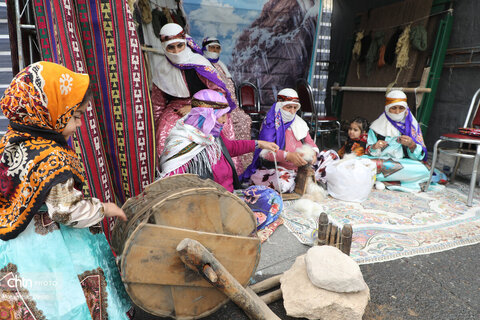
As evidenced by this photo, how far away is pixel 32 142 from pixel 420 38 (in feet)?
20.4

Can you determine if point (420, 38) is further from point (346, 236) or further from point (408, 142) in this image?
point (346, 236)

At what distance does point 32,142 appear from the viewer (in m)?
1.19

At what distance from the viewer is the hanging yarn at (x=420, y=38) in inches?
210

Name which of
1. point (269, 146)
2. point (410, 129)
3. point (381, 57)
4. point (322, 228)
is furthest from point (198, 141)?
point (381, 57)

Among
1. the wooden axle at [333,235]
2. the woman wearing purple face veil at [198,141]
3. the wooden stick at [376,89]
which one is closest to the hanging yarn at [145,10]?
the woman wearing purple face veil at [198,141]

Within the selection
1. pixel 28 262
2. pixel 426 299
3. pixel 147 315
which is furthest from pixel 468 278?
pixel 28 262

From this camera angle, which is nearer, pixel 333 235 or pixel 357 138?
pixel 333 235

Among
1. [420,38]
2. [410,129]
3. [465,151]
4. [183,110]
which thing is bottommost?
[465,151]

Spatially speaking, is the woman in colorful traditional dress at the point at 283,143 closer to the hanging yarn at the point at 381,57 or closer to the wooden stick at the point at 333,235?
the wooden stick at the point at 333,235

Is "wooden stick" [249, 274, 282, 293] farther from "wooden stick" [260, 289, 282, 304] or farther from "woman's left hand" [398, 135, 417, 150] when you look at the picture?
"woman's left hand" [398, 135, 417, 150]

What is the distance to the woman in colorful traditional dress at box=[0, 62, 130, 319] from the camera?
1.15m

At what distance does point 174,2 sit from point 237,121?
2.45 metres

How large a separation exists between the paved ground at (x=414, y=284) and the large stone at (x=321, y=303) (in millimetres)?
207

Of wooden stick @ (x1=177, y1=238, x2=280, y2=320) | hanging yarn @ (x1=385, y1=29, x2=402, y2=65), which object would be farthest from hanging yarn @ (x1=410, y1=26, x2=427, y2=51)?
wooden stick @ (x1=177, y1=238, x2=280, y2=320)
